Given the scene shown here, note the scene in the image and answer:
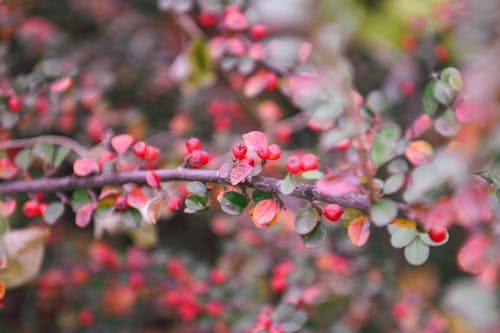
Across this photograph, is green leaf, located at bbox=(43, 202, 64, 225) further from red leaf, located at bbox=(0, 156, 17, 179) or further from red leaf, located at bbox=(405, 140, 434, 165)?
red leaf, located at bbox=(405, 140, 434, 165)

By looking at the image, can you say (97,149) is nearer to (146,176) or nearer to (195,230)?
(146,176)

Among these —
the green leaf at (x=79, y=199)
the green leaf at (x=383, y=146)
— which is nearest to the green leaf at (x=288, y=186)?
the green leaf at (x=383, y=146)

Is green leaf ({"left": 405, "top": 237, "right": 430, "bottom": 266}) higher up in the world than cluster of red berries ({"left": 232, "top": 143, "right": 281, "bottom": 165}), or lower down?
lower down

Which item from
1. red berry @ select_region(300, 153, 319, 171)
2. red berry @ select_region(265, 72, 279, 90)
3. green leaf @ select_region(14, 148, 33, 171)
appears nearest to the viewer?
red berry @ select_region(300, 153, 319, 171)

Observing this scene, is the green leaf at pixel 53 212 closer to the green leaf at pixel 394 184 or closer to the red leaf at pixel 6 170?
the red leaf at pixel 6 170

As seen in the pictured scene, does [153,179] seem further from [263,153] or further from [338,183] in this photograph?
[338,183]

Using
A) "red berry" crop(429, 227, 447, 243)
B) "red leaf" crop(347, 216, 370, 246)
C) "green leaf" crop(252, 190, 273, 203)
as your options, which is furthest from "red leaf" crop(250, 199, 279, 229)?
"red berry" crop(429, 227, 447, 243)
